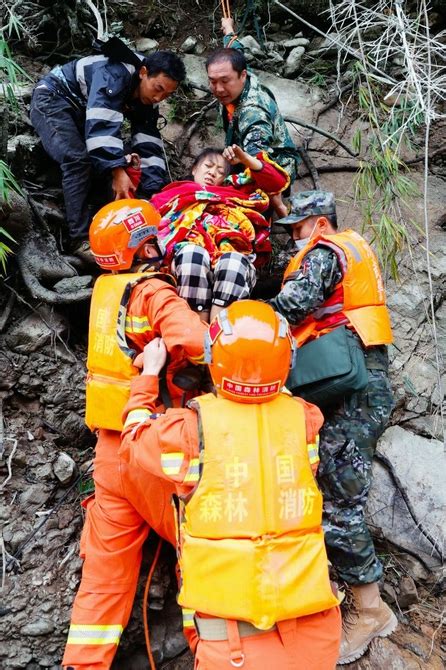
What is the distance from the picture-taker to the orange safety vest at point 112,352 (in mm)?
3180

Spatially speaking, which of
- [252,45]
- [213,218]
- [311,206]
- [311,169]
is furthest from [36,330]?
[252,45]

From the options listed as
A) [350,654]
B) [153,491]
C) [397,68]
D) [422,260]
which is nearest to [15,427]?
[153,491]

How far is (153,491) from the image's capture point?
3051mm

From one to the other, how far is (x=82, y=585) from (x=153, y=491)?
2.12 ft

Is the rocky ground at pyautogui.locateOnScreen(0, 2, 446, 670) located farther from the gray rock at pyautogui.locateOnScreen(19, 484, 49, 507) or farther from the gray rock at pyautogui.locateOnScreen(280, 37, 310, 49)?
the gray rock at pyautogui.locateOnScreen(280, 37, 310, 49)

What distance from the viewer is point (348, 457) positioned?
11.1ft

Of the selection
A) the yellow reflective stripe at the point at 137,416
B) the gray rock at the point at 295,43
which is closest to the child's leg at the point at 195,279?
the yellow reflective stripe at the point at 137,416

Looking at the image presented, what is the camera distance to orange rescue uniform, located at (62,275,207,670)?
292 centimetres

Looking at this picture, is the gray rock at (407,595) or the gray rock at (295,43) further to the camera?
the gray rock at (295,43)

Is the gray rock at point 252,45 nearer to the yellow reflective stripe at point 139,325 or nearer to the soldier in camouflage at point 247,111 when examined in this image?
the soldier in camouflage at point 247,111

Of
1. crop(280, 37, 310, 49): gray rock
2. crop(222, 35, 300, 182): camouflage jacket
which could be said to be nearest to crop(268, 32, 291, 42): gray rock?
crop(280, 37, 310, 49): gray rock

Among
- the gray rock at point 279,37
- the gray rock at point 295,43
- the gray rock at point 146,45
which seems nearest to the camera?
the gray rock at point 146,45

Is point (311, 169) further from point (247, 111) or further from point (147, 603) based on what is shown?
point (147, 603)

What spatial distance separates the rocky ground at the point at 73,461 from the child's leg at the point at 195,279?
3.64 feet
